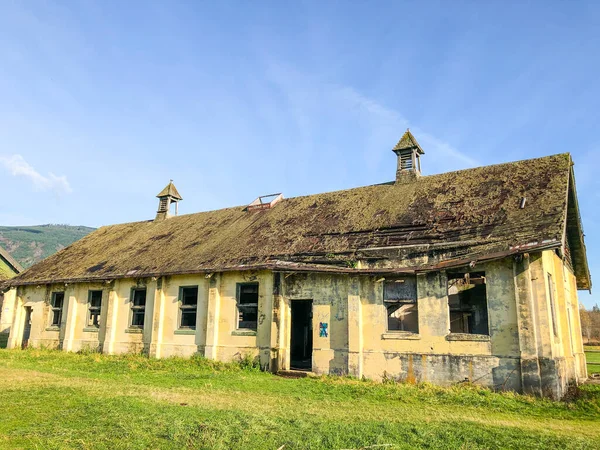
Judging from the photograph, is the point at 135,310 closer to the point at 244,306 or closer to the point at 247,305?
the point at 244,306

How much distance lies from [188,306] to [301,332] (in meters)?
5.19

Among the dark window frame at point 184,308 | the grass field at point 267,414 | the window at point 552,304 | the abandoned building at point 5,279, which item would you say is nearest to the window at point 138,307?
the dark window frame at point 184,308

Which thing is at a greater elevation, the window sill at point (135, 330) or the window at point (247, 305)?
the window at point (247, 305)

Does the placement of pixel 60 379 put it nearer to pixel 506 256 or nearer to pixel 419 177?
pixel 506 256

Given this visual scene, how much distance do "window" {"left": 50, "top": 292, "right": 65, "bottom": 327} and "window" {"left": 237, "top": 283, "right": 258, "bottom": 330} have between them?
36.7 feet

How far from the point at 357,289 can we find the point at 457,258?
10.9ft

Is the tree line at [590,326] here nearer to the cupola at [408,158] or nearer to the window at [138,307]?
the cupola at [408,158]

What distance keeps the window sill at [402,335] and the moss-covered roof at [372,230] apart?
209 cm

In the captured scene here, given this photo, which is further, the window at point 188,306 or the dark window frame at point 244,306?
the window at point 188,306

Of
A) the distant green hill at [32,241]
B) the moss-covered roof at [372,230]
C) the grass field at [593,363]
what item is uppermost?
the distant green hill at [32,241]

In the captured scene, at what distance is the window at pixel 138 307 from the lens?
21.0m

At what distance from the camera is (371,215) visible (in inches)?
724

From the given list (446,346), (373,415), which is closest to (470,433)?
(373,415)

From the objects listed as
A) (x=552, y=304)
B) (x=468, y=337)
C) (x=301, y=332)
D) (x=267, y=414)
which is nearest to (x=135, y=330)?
(x=301, y=332)
